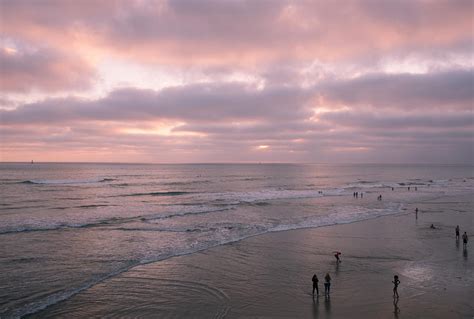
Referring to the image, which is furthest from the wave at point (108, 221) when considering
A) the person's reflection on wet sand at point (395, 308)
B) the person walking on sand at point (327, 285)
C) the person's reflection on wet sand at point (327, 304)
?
the person's reflection on wet sand at point (395, 308)

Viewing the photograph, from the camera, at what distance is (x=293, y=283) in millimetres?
16766

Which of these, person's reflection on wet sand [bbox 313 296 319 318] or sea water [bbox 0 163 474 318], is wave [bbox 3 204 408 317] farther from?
person's reflection on wet sand [bbox 313 296 319 318]

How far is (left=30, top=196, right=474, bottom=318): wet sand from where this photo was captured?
13703 mm

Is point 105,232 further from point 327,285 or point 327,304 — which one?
point 327,304

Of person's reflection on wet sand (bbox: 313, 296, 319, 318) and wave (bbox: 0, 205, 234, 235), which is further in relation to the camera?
wave (bbox: 0, 205, 234, 235)

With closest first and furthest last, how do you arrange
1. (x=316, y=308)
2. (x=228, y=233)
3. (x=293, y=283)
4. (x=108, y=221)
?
(x=316, y=308)
(x=293, y=283)
(x=228, y=233)
(x=108, y=221)

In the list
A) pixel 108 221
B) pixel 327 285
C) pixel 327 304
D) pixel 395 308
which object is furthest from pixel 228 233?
pixel 395 308

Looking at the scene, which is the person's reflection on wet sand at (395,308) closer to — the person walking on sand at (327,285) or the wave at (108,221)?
the person walking on sand at (327,285)

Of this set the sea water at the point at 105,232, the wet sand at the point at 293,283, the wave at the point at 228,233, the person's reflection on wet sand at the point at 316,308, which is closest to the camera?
the person's reflection on wet sand at the point at 316,308

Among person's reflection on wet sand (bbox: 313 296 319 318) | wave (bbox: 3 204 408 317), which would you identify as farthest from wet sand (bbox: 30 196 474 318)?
wave (bbox: 3 204 408 317)

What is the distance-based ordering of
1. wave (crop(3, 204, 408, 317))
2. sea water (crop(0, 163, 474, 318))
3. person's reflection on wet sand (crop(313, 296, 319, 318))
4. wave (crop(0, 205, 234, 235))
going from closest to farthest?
person's reflection on wet sand (crop(313, 296, 319, 318))
wave (crop(3, 204, 408, 317))
sea water (crop(0, 163, 474, 318))
wave (crop(0, 205, 234, 235))

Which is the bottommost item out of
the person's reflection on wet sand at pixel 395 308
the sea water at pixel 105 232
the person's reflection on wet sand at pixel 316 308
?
the person's reflection on wet sand at pixel 316 308

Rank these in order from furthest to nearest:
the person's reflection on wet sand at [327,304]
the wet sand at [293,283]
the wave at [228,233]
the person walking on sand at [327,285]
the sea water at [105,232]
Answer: the sea water at [105,232] → the person walking on sand at [327,285] → the wave at [228,233] → the wet sand at [293,283] → the person's reflection on wet sand at [327,304]

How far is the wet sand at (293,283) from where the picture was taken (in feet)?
45.0
